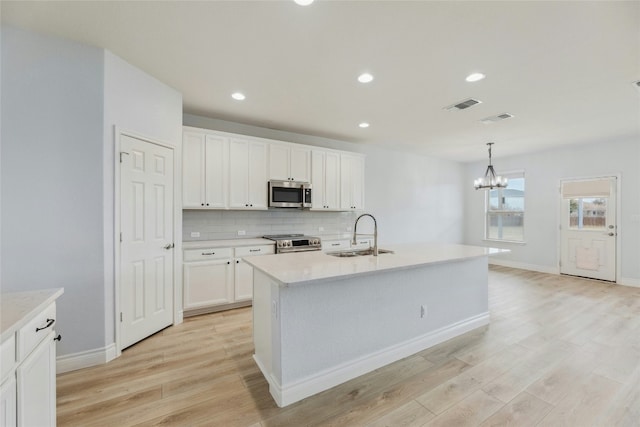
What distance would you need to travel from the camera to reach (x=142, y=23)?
204 centimetres

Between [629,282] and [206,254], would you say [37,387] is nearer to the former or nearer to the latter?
[206,254]

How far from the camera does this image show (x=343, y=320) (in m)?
2.13

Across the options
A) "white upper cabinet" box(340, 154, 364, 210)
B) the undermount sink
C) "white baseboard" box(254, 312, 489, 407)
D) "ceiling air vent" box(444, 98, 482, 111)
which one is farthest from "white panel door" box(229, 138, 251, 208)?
"ceiling air vent" box(444, 98, 482, 111)

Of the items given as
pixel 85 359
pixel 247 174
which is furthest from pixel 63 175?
pixel 247 174

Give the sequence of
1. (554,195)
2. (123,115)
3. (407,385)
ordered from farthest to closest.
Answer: (554,195) → (123,115) → (407,385)

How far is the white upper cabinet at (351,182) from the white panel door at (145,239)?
9.28 feet

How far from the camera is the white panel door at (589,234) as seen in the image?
5070 millimetres

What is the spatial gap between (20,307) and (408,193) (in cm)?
625

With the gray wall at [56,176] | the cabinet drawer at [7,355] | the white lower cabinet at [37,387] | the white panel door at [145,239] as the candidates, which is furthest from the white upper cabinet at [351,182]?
the cabinet drawer at [7,355]

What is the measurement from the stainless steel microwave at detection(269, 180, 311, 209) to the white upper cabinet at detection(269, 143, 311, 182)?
109 millimetres

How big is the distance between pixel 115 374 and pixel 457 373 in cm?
280

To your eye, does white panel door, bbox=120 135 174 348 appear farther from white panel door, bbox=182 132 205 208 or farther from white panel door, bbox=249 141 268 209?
white panel door, bbox=249 141 268 209

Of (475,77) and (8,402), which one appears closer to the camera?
(8,402)

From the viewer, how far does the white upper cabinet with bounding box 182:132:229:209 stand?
3.55 m
